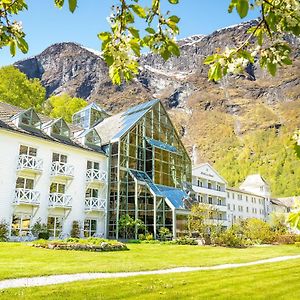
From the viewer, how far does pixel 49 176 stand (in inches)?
1065

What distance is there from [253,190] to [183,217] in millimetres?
52839

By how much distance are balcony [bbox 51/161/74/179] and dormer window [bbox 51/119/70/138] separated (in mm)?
2845

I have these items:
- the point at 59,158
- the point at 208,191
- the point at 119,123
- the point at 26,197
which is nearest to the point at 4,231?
the point at 26,197

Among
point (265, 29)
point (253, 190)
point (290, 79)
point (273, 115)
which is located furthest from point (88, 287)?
point (290, 79)

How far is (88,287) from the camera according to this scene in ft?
30.5

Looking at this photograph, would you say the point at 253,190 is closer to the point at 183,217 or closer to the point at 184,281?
the point at 183,217

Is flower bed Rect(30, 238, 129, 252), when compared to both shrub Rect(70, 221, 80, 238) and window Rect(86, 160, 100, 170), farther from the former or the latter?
window Rect(86, 160, 100, 170)

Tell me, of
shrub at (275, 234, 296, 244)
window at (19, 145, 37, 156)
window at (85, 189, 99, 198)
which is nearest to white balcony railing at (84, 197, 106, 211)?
window at (85, 189, 99, 198)

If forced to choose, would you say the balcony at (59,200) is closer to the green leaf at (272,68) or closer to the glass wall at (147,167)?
the glass wall at (147,167)

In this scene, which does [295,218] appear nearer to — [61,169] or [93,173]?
[61,169]

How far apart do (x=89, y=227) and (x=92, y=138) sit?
8.13 m

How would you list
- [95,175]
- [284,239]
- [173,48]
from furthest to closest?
[284,239] < [95,175] < [173,48]

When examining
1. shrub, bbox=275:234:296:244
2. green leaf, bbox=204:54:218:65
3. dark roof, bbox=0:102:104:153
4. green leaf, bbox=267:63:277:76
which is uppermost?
dark roof, bbox=0:102:104:153

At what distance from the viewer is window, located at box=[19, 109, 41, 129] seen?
1053 inches
